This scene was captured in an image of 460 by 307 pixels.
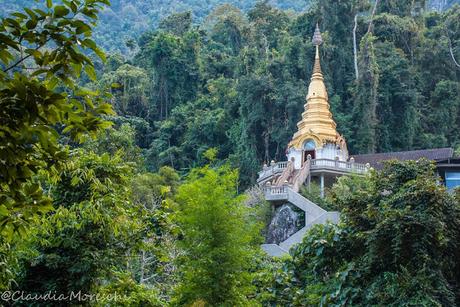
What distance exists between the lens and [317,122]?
35.9 meters

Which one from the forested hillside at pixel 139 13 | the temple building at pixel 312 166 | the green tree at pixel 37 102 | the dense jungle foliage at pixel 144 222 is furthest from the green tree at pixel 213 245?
the forested hillside at pixel 139 13

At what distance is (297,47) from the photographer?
43.6 meters

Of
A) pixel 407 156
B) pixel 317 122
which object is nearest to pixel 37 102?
pixel 407 156

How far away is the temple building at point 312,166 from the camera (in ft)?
94.3

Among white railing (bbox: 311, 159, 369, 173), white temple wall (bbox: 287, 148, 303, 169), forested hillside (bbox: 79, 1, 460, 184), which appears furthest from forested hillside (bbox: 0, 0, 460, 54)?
white railing (bbox: 311, 159, 369, 173)

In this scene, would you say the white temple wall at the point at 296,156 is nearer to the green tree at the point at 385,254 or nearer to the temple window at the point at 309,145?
the temple window at the point at 309,145

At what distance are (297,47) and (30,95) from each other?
3964 centimetres

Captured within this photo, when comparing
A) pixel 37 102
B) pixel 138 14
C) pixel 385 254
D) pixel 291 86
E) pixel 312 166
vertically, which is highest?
pixel 138 14

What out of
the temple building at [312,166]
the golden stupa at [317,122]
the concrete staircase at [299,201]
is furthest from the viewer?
the golden stupa at [317,122]

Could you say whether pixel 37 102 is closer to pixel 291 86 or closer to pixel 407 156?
pixel 407 156

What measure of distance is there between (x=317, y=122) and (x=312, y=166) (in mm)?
3223

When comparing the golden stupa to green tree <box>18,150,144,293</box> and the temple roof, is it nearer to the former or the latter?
the temple roof

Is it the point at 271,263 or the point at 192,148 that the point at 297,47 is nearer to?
the point at 192,148

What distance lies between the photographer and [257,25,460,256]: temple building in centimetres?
2873
